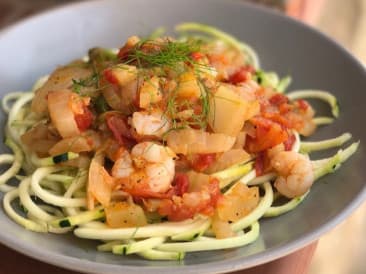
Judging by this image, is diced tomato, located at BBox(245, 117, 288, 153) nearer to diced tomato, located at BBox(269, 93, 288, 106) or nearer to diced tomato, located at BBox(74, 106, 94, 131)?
diced tomato, located at BBox(269, 93, 288, 106)

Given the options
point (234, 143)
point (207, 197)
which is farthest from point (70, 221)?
point (234, 143)

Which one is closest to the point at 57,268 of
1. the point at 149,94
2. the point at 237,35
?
the point at 149,94

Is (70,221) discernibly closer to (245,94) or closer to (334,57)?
(245,94)

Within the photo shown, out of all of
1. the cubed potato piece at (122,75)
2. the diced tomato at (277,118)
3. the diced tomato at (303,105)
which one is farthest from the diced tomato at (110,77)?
the diced tomato at (303,105)

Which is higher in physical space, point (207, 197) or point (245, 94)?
point (245, 94)

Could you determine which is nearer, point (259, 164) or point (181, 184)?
point (181, 184)

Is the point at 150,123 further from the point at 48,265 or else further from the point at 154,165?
the point at 48,265
